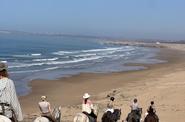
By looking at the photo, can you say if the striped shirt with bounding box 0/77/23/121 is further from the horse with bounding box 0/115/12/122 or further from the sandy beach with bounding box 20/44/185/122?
the sandy beach with bounding box 20/44/185/122

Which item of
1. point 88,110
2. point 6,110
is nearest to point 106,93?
point 88,110

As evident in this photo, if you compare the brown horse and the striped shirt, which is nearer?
the striped shirt

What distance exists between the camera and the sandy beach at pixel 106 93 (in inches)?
953

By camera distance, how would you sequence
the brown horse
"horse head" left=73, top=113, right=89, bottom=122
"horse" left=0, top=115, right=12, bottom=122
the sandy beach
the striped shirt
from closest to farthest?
"horse" left=0, top=115, right=12, bottom=122 < the striped shirt < "horse head" left=73, top=113, right=89, bottom=122 < the brown horse < the sandy beach

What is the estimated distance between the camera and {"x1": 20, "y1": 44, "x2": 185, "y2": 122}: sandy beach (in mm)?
24219

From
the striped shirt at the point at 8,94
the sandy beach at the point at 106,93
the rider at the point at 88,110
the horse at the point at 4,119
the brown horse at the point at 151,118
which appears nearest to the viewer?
the horse at the point at 4,119

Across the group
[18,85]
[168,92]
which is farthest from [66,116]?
[18,85]

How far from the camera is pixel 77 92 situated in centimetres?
3538

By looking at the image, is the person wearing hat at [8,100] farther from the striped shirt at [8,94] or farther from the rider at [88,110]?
the rider at [88,110]

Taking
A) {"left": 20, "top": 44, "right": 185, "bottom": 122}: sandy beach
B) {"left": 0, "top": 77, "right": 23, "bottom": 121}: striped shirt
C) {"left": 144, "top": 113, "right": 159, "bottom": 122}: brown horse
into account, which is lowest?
{"left": 20, "top": 44, "right": 185, "bottom": 122}: sandy beach

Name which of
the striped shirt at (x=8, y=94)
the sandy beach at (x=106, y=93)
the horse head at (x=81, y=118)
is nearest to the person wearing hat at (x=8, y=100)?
the striped shirt at (x=8, y=94)

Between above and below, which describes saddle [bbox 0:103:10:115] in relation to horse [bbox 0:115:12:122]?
above

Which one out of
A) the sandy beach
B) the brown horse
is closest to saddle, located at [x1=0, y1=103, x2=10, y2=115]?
the sandy beach

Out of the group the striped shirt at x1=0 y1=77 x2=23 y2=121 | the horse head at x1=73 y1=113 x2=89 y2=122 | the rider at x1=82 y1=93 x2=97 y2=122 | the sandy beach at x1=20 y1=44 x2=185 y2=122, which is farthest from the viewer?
the sandy beach at x1=20 y1=44 x2=185 y2=122
